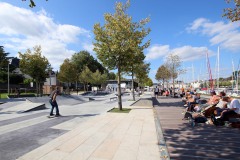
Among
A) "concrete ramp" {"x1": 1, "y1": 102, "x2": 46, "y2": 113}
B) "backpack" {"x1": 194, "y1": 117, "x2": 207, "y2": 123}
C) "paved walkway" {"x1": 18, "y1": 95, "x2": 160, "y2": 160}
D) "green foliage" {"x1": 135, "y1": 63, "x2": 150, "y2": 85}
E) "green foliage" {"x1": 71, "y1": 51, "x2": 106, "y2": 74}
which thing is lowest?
"paved walkway" {"x1": 18, "y1": 95, "x2": 160, "y2": 160}

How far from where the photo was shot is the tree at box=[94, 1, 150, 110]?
45.0ft

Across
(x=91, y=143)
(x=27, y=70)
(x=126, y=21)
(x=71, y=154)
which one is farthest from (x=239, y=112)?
(x=27, y=70)

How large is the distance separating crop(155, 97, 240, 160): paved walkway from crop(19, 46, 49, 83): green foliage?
22.7m

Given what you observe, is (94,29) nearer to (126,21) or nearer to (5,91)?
(126,21)

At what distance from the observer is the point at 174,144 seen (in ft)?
20.1

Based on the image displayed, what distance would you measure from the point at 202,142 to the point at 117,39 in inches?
358

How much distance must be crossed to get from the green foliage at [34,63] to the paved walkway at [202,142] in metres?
22.7

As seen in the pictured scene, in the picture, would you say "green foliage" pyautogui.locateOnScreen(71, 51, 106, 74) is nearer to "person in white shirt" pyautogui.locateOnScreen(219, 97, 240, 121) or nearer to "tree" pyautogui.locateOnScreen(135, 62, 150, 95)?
"tree" pyautogui.locateOnScreen(135, 62, 150, 95)

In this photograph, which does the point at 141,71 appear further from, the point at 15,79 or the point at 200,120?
the point at 15,79

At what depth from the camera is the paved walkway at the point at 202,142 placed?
204 inches

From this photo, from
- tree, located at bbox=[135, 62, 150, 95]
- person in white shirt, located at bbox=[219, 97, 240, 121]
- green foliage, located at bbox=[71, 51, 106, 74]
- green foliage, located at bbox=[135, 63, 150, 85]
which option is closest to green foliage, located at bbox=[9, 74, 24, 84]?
green foliage, located at bbox=[71, 51, 106, 74]

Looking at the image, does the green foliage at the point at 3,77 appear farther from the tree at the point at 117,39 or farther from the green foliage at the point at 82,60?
the tree at the point at 117,39

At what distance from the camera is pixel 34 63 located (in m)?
26.9

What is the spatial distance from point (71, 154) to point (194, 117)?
6.01m
